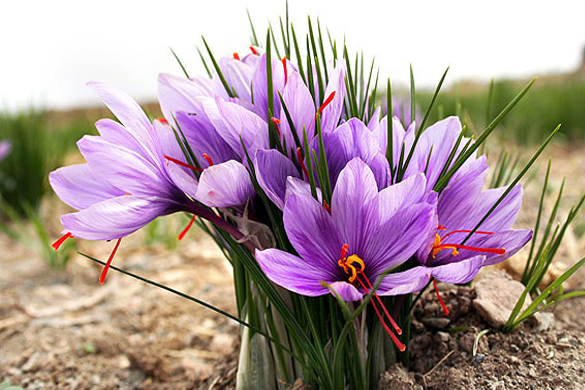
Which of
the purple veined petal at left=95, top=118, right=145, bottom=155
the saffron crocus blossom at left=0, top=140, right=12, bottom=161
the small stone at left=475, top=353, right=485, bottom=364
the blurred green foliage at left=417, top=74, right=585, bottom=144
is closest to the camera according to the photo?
the purple veined petal at left=95, top=118, right=145, bottom=155

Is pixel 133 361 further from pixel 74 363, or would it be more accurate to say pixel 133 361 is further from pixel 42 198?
pixel 42 198

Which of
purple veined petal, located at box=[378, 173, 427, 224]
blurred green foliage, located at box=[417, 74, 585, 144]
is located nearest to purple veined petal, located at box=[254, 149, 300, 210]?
purple veined petal, located at box=[378, 173, 427, 224]

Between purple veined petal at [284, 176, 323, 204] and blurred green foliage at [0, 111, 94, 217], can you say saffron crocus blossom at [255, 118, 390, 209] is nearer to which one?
purple veined petal at [284, 176, 323, 204]

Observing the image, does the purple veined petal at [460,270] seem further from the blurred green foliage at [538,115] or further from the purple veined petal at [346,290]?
the blurred green foliage at [538,115]

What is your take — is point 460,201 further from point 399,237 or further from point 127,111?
point 127,111

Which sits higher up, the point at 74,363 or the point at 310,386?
the point at 310,386

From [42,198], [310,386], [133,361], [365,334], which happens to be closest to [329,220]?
[365,334]
